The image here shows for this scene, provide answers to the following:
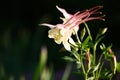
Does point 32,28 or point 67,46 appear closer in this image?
point 67,46

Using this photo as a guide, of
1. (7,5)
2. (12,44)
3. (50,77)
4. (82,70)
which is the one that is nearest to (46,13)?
(7,5)

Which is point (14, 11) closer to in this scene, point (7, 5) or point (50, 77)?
point (7, 5)

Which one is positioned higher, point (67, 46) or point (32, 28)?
point (32, 28)

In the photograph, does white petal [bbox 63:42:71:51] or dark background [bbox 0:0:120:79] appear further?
dark background [bbox 0:0:120:79]

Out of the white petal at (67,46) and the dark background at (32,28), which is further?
the dark background at (32,28)

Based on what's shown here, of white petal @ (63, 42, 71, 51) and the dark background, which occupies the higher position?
the dark background

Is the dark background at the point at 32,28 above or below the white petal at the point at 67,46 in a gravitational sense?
above

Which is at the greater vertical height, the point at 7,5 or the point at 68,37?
the point at 7,5

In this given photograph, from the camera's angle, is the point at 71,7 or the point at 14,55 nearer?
the point at 14,55
